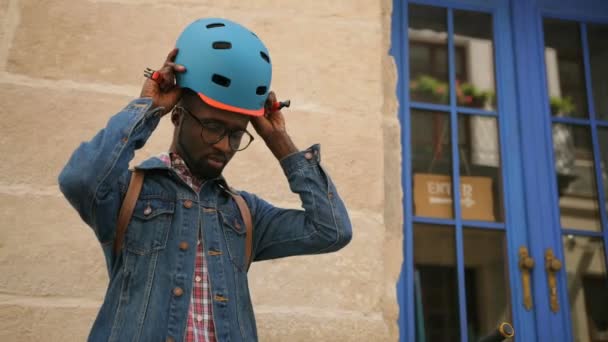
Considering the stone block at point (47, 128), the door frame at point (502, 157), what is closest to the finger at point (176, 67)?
the stone block at point (47, 128)

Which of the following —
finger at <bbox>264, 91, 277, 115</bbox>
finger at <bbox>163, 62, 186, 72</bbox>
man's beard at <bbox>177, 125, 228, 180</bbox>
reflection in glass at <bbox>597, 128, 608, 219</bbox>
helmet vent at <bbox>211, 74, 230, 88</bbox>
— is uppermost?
Answer: reflection in glass at <bbox>597, 128, 608, 219</bbox>

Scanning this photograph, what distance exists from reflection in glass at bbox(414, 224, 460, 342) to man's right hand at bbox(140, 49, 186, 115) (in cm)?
165

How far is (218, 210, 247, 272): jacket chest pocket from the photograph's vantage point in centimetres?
161

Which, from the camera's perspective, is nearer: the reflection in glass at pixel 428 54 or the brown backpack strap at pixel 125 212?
the brown backpack strap at pixel 125 212

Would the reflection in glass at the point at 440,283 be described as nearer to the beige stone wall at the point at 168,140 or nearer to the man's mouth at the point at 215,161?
the beige stone wall at the point at 168,140

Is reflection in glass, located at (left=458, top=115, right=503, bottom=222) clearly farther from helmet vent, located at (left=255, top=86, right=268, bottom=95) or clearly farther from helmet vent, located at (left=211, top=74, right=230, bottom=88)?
helmet vent, located at (left=211, top=74, right=230, bottom=88)

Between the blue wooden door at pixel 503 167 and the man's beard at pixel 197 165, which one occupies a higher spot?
the blue wooden door at pixel 503 167

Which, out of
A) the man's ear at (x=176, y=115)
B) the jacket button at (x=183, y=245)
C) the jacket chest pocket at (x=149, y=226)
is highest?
the man's ear at (x=176, y=115)

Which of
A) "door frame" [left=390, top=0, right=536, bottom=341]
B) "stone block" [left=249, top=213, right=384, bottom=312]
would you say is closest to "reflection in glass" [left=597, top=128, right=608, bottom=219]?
"door frame" [left=390, top=0, right=536, bottom=341]

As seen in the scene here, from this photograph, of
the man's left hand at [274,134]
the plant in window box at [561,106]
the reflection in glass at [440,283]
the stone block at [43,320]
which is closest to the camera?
the man's left hand at [274,134]

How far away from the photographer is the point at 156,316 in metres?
1.44

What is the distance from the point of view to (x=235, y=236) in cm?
165

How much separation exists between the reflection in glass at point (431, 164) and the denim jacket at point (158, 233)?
1.37 meters

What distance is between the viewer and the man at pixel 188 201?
56.9 inches
